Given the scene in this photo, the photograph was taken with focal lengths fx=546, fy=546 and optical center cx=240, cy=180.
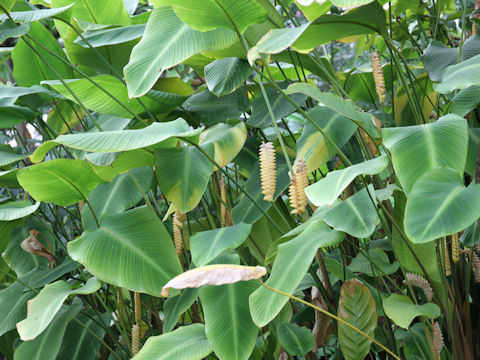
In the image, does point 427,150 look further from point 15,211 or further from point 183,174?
point 15,211

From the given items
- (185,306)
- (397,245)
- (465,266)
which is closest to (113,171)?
(185,306)

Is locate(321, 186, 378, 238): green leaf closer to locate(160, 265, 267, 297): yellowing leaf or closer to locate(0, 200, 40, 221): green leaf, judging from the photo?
locate(160, 265, 267, 297): yellowing leaf

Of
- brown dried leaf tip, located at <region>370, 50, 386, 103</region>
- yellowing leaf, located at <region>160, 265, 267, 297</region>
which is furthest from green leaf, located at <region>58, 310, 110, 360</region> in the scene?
brown dried leaf tip, located at <region>370, 50, 386, 103</region>

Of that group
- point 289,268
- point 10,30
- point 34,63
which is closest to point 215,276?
point 289,268

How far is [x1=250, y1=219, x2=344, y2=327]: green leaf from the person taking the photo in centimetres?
80

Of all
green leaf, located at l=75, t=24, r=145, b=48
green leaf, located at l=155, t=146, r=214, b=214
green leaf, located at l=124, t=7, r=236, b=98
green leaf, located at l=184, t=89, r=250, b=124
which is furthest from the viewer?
green leaf, located at l=184, t=89, r=250, b=124

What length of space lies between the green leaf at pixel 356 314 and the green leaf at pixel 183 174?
0.32 meters

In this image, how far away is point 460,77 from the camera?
0.84 metres

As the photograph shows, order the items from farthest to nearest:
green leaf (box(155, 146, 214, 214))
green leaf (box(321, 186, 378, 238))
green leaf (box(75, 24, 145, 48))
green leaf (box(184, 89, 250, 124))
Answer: green leaf (box(184, 89, 250, 124)), green leaf (box(75, 24, 145, 48)), green leaf (box(155, 146, 214, 214)), green leaf (box(321, 186, 378, 238))

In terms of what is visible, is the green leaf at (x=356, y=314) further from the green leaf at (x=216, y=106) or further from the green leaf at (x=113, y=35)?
the green leaf at (x=113, y=35)

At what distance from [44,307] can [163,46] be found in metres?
0.54

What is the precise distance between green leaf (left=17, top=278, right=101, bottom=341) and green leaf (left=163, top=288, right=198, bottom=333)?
157 mm

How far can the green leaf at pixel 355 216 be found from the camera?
79 cm

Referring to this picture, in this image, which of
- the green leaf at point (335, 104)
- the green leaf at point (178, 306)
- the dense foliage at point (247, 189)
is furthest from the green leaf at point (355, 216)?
the green leaf at point (178, 306)
